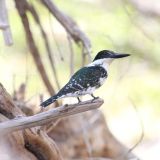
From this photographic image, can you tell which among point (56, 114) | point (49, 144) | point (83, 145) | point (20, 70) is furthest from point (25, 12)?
point (20, 70)

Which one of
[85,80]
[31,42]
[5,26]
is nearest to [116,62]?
[31,42]

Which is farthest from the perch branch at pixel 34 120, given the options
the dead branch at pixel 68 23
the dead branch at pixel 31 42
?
the dead branch at pixel 31 42

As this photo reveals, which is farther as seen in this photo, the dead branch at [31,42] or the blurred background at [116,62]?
the blurred background at [116,62]

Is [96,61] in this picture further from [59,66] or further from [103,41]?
[59,66]

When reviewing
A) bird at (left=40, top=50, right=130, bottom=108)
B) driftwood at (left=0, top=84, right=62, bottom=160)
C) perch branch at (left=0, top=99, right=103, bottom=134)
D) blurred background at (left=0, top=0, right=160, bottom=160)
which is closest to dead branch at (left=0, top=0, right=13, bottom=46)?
driftwood at (left=0, top=84, right=62, bottom=160)

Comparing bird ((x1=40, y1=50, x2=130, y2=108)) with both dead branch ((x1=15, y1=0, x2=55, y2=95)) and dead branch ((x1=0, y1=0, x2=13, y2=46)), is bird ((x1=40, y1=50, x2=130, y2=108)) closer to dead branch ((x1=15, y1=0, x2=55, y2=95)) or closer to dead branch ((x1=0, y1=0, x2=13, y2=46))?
dead branch ((x1=0, y1=0, x2=13, y2=46))

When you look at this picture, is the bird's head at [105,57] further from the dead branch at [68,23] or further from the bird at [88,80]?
the dead branch at [68,23]

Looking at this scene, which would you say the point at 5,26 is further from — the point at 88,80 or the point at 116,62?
the point at 116,62
